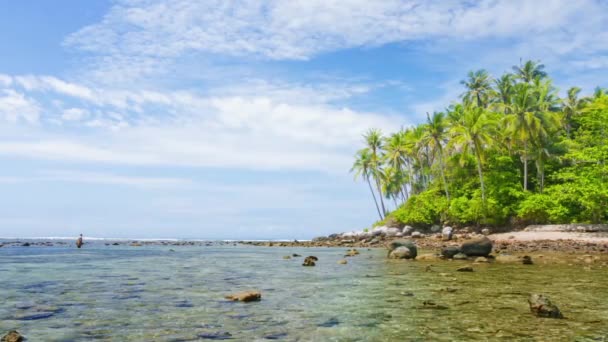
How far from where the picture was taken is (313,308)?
37.1 ft

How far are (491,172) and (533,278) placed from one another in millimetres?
40143

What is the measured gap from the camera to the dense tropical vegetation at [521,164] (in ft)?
133

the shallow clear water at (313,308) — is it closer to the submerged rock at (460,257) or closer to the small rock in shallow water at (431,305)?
the small rock in shallow water at (431,305)

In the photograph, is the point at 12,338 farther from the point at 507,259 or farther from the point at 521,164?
the point at 521,164

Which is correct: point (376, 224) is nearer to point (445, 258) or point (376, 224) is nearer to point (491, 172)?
point (491, 172)

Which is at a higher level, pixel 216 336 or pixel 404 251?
pixel 404 251

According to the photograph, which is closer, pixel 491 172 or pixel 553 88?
pixel 491 172

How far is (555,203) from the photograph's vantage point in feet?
141

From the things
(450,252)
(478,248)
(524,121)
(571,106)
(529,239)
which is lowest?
(450,252)

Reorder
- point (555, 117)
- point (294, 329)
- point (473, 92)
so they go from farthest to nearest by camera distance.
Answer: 1. point (473, 92)
2. point (555, 117)
3. point (294, 329)

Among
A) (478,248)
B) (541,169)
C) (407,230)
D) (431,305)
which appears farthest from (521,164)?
(431,305)

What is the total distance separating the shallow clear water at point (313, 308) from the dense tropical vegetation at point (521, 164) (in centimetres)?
2657

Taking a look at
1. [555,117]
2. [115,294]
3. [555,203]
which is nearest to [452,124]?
[555,117]

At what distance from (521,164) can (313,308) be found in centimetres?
5287
